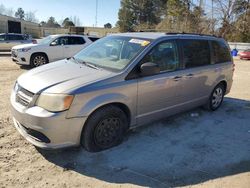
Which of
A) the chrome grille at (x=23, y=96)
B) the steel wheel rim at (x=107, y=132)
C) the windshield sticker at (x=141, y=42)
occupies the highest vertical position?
the windshield sticker at (x=141, y=42)

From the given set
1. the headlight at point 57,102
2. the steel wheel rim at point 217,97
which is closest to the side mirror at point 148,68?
the headlight at point 57,102

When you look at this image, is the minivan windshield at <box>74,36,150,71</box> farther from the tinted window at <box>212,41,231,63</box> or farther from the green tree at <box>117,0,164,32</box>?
the green tree at <box>117,0,164,32</box>

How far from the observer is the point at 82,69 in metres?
4.40

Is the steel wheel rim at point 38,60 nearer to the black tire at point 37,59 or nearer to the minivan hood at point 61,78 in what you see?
the black tire at point 37,59

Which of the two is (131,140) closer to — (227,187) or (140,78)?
(140,78)

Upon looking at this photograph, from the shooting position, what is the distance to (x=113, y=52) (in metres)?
4.83

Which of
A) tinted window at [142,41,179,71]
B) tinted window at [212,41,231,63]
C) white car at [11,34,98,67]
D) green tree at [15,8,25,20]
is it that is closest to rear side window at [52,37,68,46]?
white car at [11,34,98,67]

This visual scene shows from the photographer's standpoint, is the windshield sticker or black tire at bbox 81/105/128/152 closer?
black tire at bbox 81/105/128/152

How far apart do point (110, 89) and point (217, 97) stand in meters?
3.55

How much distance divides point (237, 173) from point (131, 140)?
170 centimetres

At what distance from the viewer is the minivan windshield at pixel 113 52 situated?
4.47 metres

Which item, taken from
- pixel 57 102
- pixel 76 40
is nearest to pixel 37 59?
pixel 76 40

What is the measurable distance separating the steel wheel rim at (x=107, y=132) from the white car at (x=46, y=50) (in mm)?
8859

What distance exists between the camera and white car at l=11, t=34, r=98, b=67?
39.2 feet
